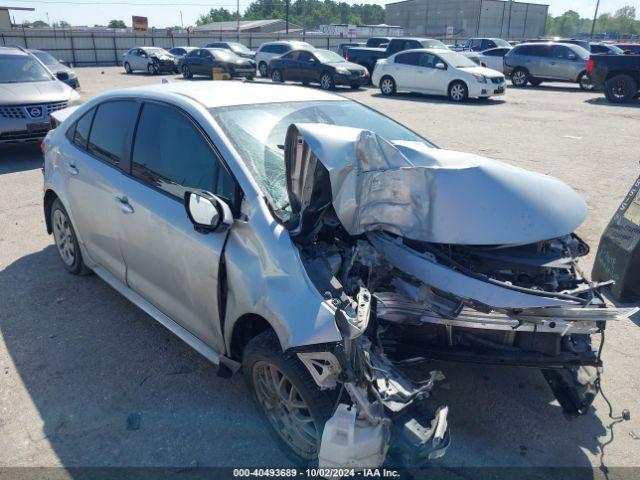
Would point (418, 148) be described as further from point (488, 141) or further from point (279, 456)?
point (488, 141)

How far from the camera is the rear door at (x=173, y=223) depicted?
301cm

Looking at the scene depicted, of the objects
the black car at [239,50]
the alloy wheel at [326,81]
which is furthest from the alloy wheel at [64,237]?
the black car at [239,50]

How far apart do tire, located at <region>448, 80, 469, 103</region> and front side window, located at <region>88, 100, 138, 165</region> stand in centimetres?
1519

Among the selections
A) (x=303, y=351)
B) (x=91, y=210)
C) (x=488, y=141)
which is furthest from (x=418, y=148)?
(x=488, y=141)

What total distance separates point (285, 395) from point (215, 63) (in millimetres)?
25484

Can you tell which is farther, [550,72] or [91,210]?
[550,72]

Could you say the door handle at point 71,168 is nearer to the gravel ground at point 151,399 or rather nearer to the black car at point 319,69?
the gravel ground at point 151,399

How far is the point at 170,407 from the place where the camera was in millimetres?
3232

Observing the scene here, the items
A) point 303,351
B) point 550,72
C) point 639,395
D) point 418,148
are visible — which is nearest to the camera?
point 303,351

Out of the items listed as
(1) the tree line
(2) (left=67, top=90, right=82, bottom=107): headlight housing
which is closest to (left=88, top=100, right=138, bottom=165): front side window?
(2) (left=67, top=90, right=82, bottom=107): headlight housing

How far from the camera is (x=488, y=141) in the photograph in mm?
11102

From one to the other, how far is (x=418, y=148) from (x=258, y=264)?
3.78ft

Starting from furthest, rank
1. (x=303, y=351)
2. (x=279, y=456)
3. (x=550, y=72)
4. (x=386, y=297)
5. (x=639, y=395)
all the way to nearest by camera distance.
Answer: (x=550, y=72), (x=639, y=395), (x=279, y=456), (x=386, y=297), (x=303, y=351)

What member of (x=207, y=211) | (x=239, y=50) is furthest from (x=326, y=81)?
(x=207, y=211)
